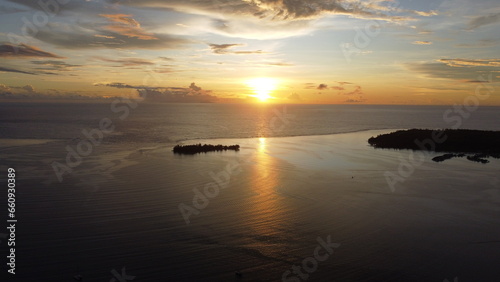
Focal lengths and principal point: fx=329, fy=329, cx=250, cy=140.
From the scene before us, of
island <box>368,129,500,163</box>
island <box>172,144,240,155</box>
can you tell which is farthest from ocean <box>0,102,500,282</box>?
island <box>368,129,500,163</box>

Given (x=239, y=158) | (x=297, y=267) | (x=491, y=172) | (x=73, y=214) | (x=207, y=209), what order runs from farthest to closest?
(x=239, y=158) → (x=491, y=172) → (x=207, y=209) → (x=73, y=214) → (x=297, y=267)

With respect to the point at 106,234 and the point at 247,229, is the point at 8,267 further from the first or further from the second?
the point at 247,229

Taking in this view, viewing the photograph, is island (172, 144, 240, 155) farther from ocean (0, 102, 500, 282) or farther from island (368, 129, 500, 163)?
island (368, 129, 500, 163)

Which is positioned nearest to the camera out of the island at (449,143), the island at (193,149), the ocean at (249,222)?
the ocean at (249,222)

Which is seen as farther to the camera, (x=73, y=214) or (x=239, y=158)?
(x=239, y=158)

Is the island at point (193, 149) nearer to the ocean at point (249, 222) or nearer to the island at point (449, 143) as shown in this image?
the ocean at point (249, 222)

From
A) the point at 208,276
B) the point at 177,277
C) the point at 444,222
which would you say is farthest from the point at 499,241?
the point at 177,277

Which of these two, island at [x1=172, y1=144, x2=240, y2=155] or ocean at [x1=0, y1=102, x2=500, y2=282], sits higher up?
island at [x1=172, y1=144, x2=240, y2=155]

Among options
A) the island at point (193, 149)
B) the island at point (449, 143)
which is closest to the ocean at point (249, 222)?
the island at point (193, 149)
